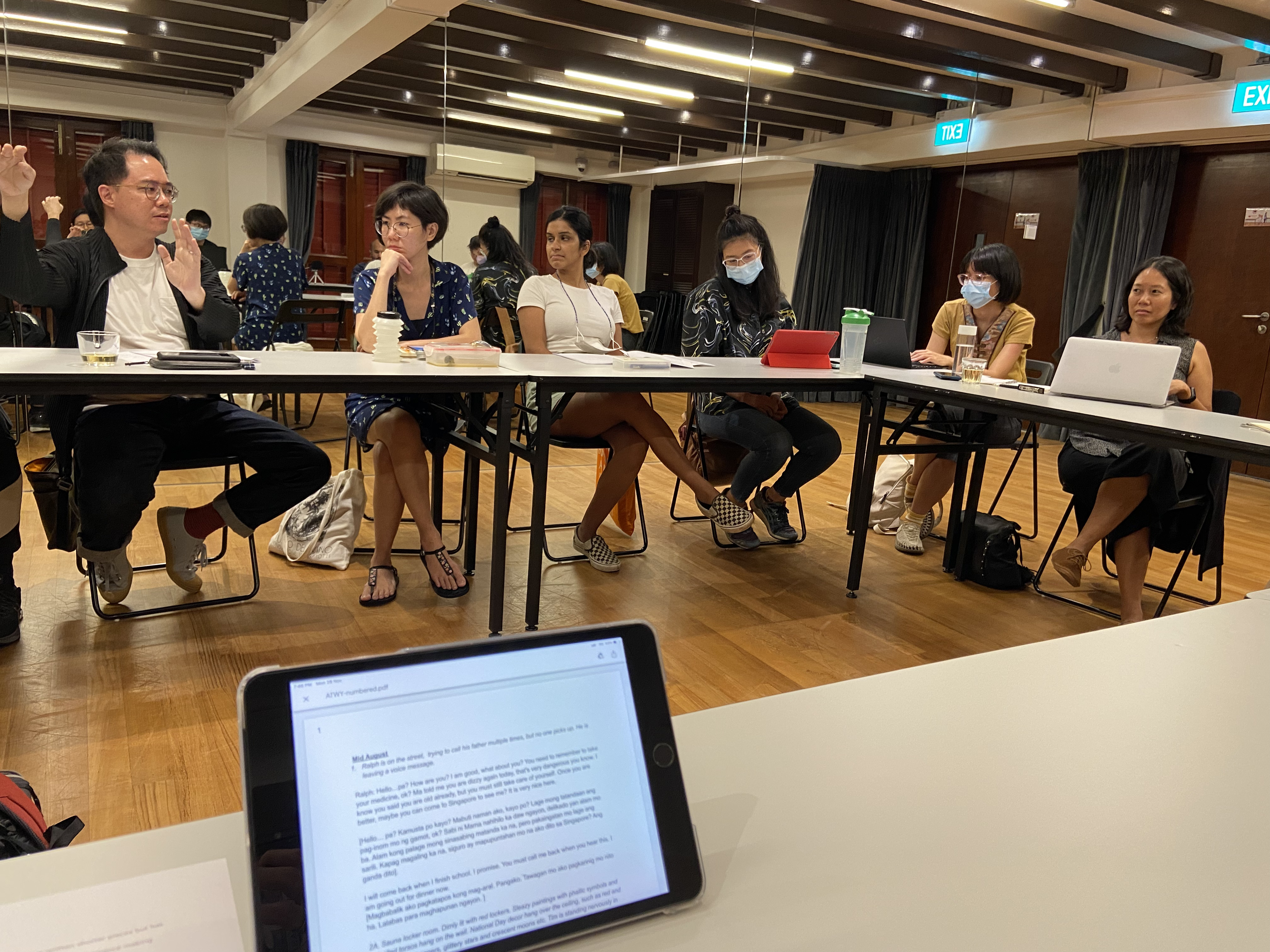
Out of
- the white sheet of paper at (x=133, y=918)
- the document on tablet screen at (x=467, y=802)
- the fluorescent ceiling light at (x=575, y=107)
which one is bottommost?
the white sheet of paper at (x=133, y=918)

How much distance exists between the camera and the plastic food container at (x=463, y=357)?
2.36 metres

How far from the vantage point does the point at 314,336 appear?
182 inches

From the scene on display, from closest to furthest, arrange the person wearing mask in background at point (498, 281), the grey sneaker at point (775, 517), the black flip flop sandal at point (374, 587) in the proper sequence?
1. the black flip flop sandal at point (374, 587)
2. the grey sneaker at point (775, 517)
3. the person wearing mask in background at point (498, 281)

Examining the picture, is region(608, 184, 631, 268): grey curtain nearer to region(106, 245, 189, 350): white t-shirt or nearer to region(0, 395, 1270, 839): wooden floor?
region(0, 395, 1270, 839): wooden floor

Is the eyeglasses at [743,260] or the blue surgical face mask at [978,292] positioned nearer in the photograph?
the eyeglasses at [743,260]

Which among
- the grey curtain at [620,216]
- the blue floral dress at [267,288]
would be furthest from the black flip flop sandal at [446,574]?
the grey curtain at [620,216]

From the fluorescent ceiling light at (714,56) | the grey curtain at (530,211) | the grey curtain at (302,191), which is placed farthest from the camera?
the fluorescent ceiling light at (714,56)

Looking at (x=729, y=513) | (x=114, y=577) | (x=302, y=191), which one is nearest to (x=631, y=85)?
(x=302, y=191)

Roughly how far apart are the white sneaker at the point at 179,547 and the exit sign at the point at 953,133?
5.75m

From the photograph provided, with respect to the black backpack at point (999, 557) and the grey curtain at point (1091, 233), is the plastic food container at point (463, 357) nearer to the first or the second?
the black backpack at point (999, 557)

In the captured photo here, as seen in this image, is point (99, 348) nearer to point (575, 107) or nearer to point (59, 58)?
point (59, 58)

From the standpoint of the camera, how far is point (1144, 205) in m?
6.07

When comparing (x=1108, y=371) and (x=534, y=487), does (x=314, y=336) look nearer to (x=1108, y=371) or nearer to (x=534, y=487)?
(x=534, y=487)

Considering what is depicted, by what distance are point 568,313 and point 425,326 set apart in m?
0.58
